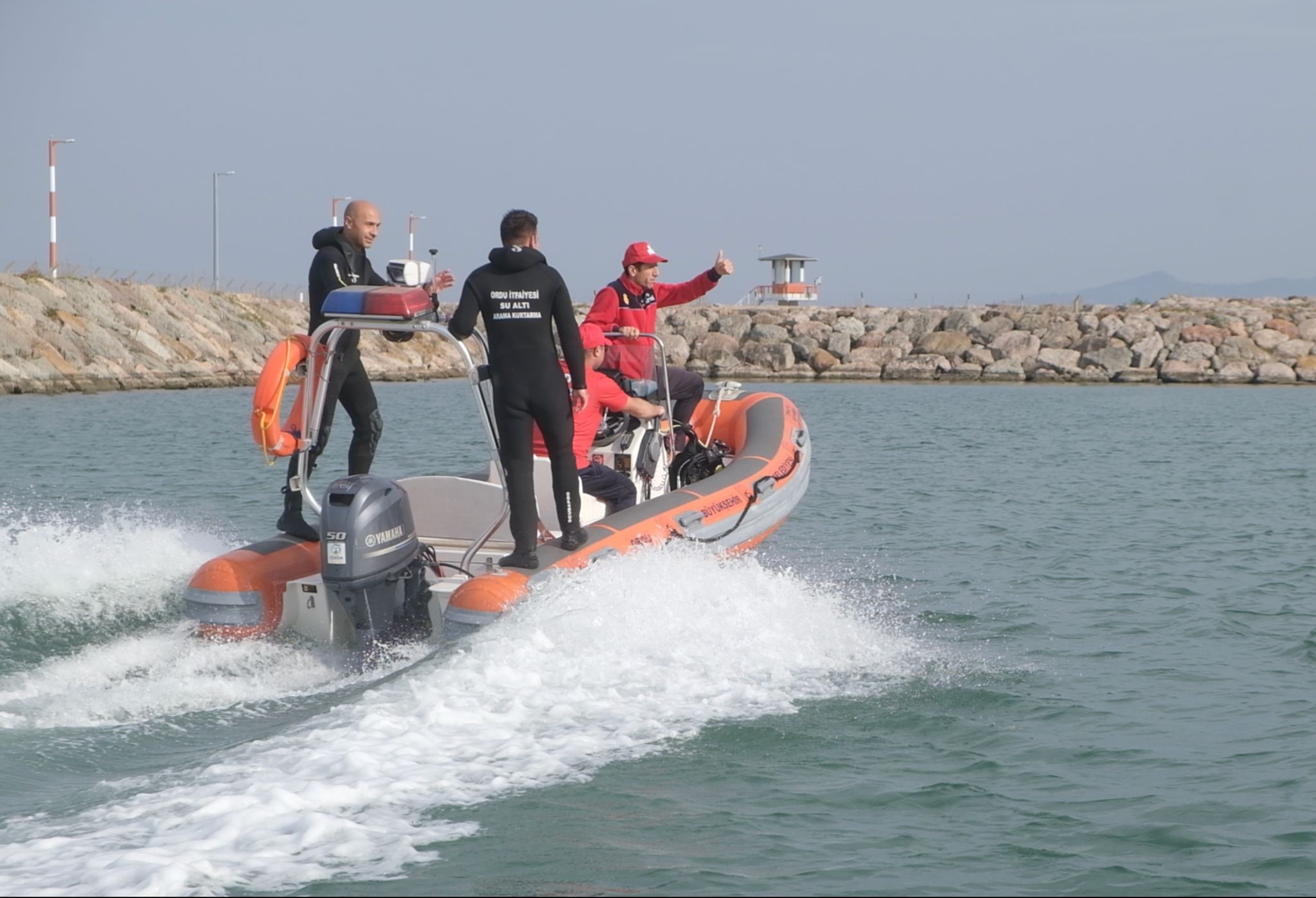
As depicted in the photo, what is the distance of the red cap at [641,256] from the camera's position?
7.87 m

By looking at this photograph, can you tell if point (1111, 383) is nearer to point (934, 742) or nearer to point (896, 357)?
point (896, 357)

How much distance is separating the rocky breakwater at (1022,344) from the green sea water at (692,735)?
29.8 metres

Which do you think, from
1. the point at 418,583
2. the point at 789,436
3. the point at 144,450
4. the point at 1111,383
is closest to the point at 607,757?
the point at 418,583

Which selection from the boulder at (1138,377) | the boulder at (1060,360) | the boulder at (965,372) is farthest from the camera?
the boulder at (965,372)

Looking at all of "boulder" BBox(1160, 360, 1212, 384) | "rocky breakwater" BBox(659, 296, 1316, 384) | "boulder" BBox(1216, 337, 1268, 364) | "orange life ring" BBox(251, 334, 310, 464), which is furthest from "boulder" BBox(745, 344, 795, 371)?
"orange life ring" BBox(251, 334, 310, 464)

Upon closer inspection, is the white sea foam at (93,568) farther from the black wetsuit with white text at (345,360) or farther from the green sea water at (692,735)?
the black wetsuit with white text at (345,360)

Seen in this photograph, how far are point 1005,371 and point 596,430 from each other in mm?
33452

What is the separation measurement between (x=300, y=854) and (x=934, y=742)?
7.62ft

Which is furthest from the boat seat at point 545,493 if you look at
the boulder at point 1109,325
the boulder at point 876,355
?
the boulder at point 1109,325

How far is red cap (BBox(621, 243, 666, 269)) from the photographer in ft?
25.8

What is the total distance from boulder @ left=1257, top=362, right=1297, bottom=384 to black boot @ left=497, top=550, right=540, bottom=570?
34.4 m

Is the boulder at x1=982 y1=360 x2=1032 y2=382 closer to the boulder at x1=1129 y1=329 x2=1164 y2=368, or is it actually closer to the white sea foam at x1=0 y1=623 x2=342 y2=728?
the boulder at x1=1129 y1=329 x2=1164 y2=368

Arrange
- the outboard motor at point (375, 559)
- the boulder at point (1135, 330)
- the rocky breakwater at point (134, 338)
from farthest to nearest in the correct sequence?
the boulder at point (1135, 330), the rocky breakwater at point (134, 338), the outboard motor at point (375, 559)

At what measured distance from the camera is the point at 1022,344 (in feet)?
130
